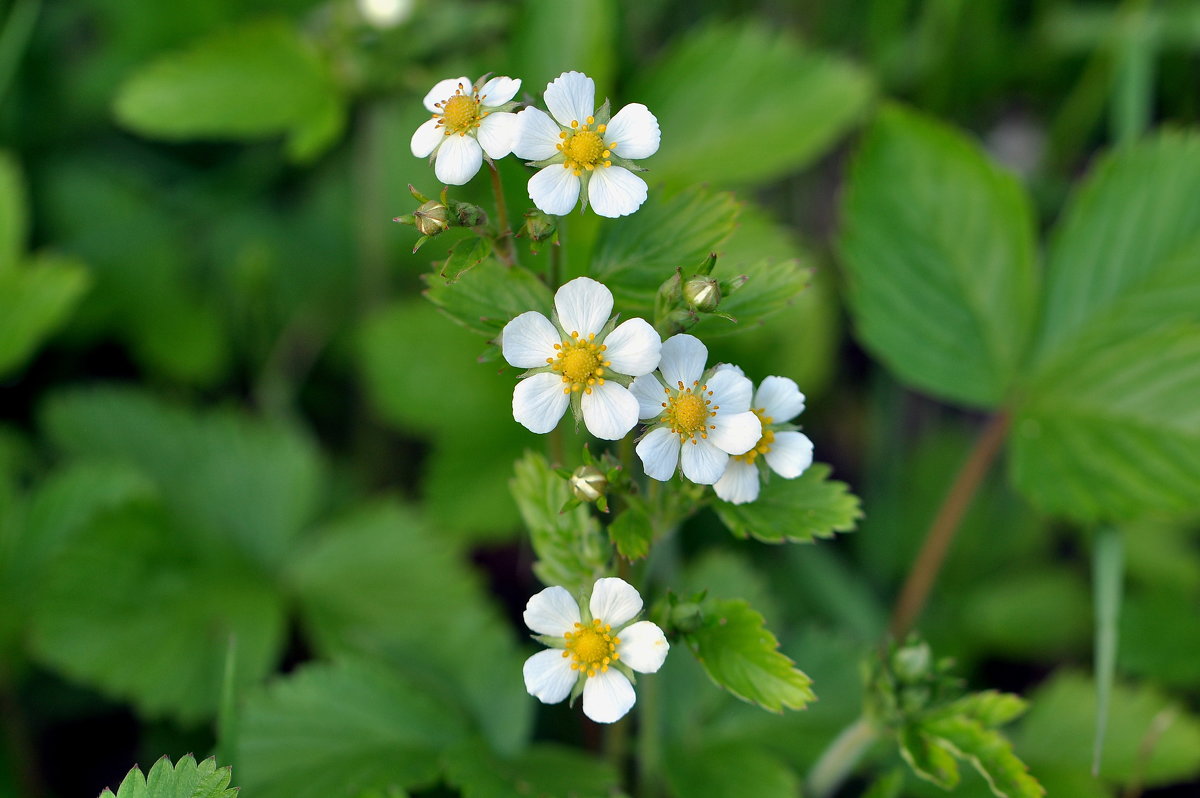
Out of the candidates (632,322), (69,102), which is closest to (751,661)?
(632,322)

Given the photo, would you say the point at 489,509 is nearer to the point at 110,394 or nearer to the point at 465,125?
the point at 110,394

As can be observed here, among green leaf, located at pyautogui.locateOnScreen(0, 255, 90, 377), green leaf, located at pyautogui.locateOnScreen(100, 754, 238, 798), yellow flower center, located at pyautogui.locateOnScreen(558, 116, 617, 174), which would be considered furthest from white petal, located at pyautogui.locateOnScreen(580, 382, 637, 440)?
green leaf, located at pyautogui.locateOnScreen(0, 255, 90, 377)

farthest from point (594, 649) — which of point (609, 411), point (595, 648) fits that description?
point (609, 411)

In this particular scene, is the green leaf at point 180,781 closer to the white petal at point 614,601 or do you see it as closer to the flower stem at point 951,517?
the white petal at point 614,601

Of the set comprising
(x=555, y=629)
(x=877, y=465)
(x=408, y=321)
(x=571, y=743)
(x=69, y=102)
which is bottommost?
(x=571, y=743)

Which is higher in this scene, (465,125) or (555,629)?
(465,125)
